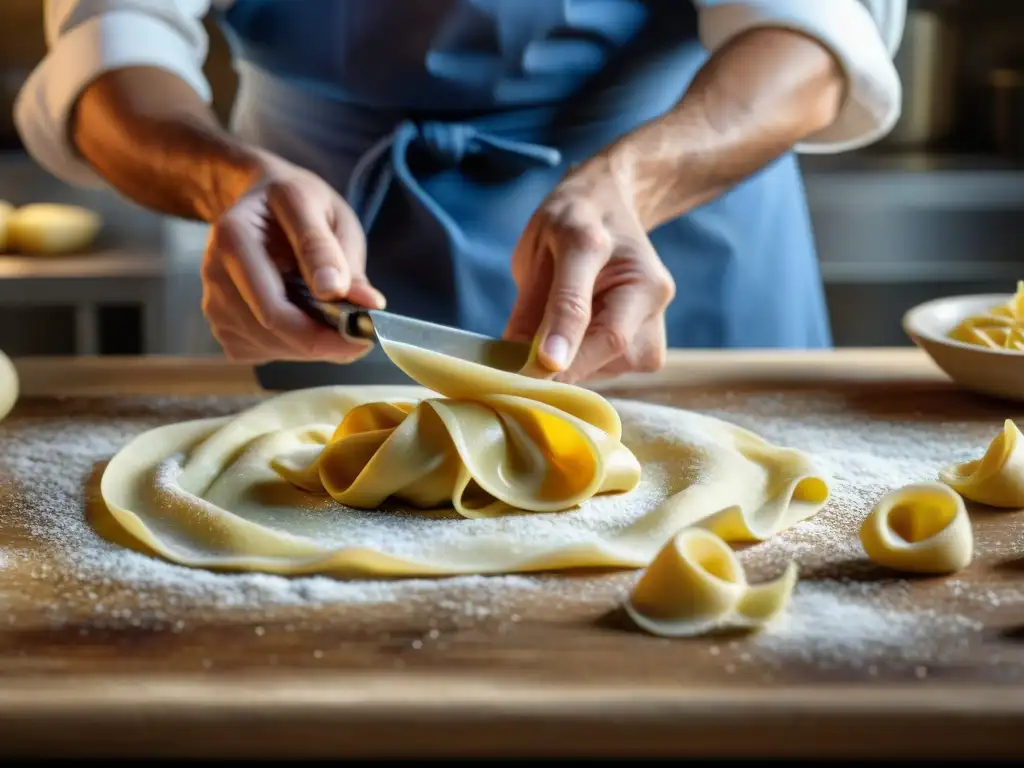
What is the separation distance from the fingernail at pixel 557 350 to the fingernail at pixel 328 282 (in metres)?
0.23

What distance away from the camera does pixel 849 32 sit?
1576 millimetres

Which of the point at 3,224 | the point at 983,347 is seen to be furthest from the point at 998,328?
the point at 3,224

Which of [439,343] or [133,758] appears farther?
[439,343]

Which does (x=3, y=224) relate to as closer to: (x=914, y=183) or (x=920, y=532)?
(x=914, y=183)

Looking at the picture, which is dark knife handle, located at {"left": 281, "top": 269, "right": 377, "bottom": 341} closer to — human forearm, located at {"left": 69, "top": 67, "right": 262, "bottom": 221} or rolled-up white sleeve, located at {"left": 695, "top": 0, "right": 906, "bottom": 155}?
human forearm, located at {"left": 69, "top": 67, "right": 262, "bottom": 221}

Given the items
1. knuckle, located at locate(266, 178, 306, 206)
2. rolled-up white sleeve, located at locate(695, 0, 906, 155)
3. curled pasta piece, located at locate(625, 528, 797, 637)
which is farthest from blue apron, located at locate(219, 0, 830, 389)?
curled pasta piece, located at locate(625, 528, 797, 637)

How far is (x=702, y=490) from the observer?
3.59ft

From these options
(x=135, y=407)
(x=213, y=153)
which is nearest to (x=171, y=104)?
(x=213, y=153)

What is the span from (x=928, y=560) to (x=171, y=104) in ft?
Result: 3.83

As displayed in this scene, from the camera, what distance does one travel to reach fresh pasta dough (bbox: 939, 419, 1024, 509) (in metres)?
1.11

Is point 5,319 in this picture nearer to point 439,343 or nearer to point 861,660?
point 439,343

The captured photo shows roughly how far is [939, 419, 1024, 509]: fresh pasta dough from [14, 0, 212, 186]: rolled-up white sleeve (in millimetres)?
1160

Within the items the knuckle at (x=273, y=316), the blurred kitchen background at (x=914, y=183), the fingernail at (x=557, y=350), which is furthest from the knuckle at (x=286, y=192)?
the blurred kitchen background at (x=914, y=183)

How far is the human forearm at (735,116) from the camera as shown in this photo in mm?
1536
